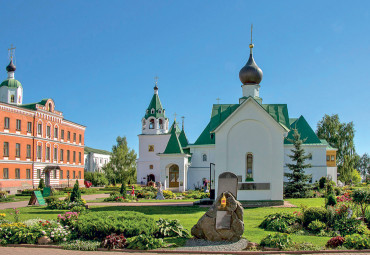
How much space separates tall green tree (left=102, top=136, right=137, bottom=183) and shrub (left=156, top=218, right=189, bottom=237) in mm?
49130

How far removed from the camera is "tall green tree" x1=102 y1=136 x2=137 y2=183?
6091 centimetres

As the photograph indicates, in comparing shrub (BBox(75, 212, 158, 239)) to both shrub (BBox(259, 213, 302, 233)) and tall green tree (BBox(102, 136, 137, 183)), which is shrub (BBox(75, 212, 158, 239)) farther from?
tall green tree (BBox(102, 136, 137, 183))

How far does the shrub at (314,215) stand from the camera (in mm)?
13344

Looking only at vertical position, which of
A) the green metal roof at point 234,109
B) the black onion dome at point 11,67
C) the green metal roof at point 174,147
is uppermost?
the black onion dome at point 11,67

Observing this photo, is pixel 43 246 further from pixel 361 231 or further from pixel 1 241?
pixel 361 231

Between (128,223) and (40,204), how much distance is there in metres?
14.5

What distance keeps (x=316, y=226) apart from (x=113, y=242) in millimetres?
6835

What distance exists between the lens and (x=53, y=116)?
45.6 meters

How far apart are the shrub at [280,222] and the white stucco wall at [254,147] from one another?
352 inches

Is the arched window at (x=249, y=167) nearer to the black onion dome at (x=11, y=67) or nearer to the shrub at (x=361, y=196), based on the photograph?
the shrub at (x=361, y=196)

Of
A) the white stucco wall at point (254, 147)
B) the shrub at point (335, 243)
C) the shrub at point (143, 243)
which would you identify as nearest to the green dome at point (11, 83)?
the white stucco wall at point (254, 147)

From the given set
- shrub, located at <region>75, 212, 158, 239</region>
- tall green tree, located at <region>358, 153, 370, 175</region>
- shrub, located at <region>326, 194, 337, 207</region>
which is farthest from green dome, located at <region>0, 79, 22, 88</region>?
tall green tree, located at <region>358, 153, 370, 175</region>

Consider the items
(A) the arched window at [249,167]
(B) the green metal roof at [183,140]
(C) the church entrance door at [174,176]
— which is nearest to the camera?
(A) the arched window at [249,167]

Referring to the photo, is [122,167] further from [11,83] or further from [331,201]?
[331,201]
